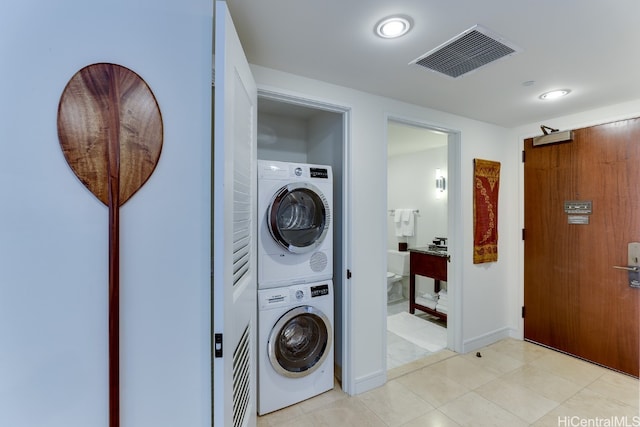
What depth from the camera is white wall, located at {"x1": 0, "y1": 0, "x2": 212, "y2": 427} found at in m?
0.96

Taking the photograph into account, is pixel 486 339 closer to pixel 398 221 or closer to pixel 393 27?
pixel 398 221

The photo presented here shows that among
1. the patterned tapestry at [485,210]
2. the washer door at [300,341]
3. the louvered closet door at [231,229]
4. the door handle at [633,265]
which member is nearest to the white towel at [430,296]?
the patterned tapestry at [485,210]

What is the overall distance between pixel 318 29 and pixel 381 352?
2.32 metres

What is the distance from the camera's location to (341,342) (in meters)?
2.33

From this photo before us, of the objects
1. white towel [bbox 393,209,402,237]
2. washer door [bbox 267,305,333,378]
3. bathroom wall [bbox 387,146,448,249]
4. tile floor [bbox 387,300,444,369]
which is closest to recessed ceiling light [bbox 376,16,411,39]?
washer door [bbox 267,305,333,378]

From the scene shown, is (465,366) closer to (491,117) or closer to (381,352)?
(381,352)

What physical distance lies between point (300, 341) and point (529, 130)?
3.17 meters

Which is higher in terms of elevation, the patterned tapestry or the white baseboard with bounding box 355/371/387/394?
the patterned tapestry

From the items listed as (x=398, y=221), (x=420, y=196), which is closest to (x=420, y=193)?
(x=420, y=196)

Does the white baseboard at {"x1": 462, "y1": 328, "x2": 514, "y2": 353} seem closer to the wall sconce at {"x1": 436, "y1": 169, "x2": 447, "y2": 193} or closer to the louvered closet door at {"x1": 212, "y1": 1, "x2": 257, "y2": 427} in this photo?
the wall sconce at {"x1": 436, "y1": 169, "x2": 447, "y2": 193}

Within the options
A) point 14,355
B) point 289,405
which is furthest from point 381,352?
point 14,355

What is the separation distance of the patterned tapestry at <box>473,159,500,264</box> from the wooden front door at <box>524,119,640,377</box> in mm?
334

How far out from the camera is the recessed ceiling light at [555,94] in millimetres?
2271

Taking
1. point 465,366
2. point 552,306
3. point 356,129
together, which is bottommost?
point 465,366
